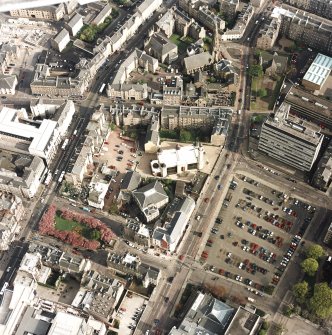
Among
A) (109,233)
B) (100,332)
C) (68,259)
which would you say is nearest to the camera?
(100,332)

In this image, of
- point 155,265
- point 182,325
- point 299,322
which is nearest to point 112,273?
point 155,265

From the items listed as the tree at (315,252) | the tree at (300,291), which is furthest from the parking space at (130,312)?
the tree at (315,252)

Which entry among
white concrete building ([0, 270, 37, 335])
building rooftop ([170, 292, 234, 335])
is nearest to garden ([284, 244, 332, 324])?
building rooftop ([170, 292, 234, 335])

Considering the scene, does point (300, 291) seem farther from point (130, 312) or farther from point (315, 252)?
point (130, 312)

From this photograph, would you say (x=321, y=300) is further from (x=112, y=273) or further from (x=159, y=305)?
(x=112, y=273)

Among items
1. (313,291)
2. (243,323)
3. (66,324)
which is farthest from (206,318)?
(66,324)

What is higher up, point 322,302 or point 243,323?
point 322,302

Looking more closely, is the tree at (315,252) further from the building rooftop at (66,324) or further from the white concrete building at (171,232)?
the building rooftop at (66,324)
